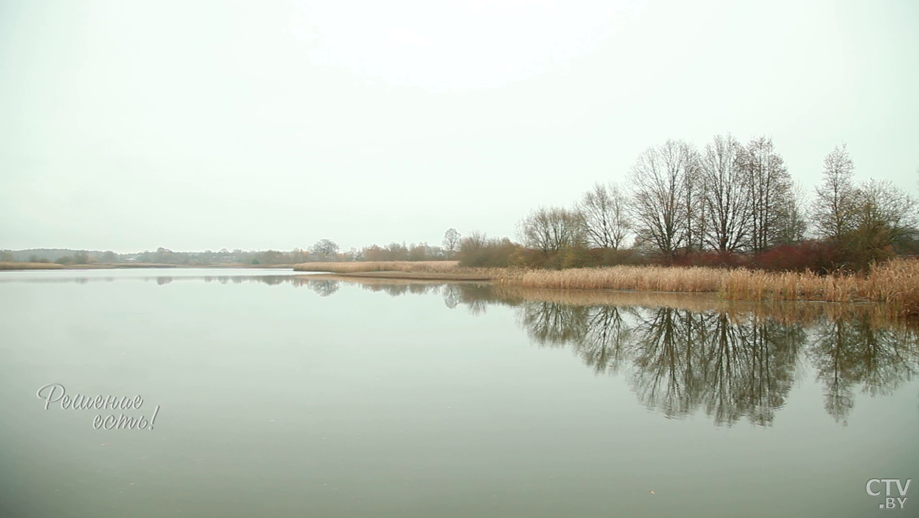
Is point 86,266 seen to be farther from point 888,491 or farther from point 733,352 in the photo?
point 888,491

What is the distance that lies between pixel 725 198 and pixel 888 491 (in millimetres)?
24502

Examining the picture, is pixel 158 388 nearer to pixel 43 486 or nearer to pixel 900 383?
pixel 43 486

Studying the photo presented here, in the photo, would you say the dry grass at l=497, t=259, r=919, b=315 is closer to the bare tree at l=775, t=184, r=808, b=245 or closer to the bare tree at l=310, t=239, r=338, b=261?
the bare tree at l=775, t=184, r=808, b=245

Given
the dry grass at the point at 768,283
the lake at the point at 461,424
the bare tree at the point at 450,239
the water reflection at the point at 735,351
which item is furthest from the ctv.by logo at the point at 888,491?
the bare tree at the point at 450,239

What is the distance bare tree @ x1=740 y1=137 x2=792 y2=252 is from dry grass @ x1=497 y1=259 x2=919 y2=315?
650 centimetres

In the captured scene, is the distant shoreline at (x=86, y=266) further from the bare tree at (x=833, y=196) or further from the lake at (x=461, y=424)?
the bare tree at (x=833, y=196)

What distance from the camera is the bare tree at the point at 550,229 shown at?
104 feet

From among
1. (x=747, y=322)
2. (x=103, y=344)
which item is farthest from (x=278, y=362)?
(x=747, y=322)

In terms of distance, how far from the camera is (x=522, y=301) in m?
16.7

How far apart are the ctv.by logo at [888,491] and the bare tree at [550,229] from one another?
27.8m

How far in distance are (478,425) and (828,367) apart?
4857 mm

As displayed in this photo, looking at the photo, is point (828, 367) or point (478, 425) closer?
point (478, 425)

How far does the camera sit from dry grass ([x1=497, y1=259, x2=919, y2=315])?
466 inches

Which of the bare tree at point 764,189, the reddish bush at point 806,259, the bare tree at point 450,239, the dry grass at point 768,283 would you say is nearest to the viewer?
the dry grass at point 768,283
